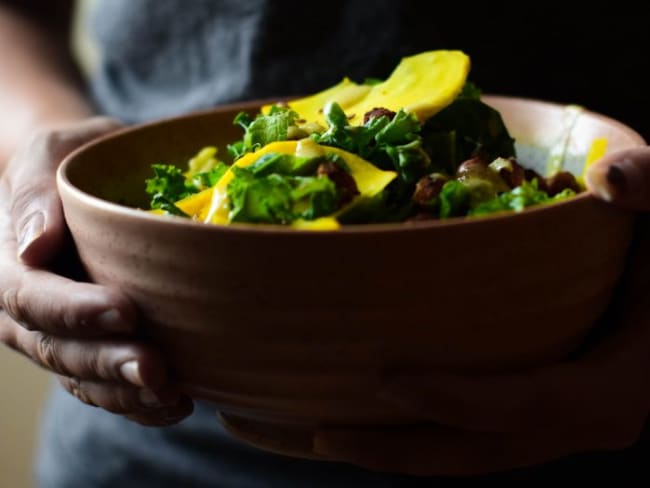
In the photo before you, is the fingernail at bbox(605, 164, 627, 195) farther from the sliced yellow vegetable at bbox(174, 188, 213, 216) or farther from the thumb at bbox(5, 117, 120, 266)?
the thumb at bbox(5, 117, 120, 266)

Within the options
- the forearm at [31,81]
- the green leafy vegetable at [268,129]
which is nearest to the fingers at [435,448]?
the green leafy vegetable at [268,129]

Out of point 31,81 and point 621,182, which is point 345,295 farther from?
point 31,81

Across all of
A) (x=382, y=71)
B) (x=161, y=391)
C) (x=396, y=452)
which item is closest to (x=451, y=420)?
(x=396, y=452)

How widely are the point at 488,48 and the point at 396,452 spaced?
→ 1.60 ft

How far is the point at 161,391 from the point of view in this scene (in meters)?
0.54

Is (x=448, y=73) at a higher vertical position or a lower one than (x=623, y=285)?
higher

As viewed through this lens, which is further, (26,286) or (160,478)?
(160,478)

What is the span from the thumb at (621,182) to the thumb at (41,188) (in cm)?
35

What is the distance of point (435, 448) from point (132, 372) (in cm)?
20

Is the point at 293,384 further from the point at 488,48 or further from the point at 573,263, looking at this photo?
the point at 488,48

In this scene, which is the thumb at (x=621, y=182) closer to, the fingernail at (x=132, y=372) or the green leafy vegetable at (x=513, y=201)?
the green leafy vegetable at (x=513, y=201)

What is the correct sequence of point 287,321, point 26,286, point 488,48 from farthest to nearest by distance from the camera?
1. point 488,48
2. point 26,286
3. point 287,321

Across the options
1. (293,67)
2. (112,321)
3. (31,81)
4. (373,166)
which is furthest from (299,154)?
(31,81)

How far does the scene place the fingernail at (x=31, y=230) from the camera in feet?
1.97
